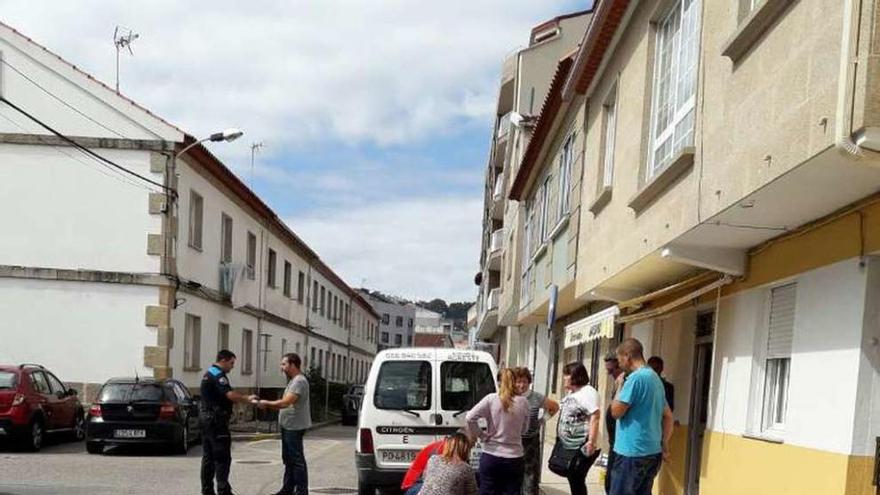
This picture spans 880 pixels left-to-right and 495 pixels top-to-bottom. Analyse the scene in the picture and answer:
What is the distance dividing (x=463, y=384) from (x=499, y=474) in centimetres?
279

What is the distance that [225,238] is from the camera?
24.7 metres

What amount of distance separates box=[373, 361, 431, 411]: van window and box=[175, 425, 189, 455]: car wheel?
6.64m

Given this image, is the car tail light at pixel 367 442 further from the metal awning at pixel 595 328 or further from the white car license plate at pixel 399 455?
the metal awning at pixel 595 328

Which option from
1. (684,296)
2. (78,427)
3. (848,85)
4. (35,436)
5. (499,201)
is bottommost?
(78,427)

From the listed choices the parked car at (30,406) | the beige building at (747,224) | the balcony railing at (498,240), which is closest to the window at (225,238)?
the parked car at (30,406)

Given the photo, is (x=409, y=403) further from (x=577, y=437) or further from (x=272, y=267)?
(x=272, y=267)

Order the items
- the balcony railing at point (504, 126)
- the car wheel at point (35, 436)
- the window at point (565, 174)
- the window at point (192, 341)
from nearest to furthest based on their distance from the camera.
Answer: the car wheel at point (35, 436) → the window at point (565, 174) → the window at point (192, 341) → the balcony railing at point (504, 126)

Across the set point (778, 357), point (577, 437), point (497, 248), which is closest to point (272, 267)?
point (497, 248)

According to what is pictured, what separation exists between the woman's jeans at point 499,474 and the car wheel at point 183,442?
9269mm

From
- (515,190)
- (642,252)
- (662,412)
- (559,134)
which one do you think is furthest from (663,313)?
(515,190)

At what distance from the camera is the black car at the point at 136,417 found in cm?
1439

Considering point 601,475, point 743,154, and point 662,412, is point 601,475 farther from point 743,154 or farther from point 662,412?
point 743,154

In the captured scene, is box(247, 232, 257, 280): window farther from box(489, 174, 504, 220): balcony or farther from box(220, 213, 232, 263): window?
box(489, 174, 504, 220): balcony

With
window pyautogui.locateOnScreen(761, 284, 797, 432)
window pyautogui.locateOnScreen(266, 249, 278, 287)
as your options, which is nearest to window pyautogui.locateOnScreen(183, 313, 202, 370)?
window pyautogui.locateOnScreen(266, 249, 278, 287)
